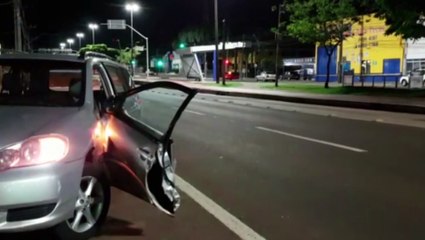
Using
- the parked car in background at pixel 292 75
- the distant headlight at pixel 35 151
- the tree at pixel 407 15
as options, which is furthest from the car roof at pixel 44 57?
the parked car in background at pixel 292 75

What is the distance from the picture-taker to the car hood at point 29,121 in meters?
4.28

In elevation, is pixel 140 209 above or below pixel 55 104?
below

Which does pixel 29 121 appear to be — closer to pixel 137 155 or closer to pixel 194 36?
pixel 137 155

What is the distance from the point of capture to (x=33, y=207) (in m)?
4.24

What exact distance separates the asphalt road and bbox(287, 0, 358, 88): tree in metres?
22.6

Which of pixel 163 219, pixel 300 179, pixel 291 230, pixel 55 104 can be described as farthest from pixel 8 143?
pixel 300 179

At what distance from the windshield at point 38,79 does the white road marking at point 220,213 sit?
2.03m

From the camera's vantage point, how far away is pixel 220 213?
6.04 meters

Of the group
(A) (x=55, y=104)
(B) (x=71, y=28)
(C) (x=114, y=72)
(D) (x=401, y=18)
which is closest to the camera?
(A) (x=55, y=104)

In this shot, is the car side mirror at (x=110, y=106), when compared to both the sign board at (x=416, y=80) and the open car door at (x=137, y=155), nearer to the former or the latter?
the open car door at (x=137, y=155)

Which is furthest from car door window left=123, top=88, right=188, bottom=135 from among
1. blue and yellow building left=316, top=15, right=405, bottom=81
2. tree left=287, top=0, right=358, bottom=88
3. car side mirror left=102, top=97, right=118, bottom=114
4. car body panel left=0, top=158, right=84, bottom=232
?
blue and yellow building left=316, top=15, right=405, bottom=81

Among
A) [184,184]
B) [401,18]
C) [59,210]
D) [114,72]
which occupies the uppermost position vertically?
[401,18]

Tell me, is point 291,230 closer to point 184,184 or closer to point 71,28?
point 184,184

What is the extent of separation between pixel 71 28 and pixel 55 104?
101m
